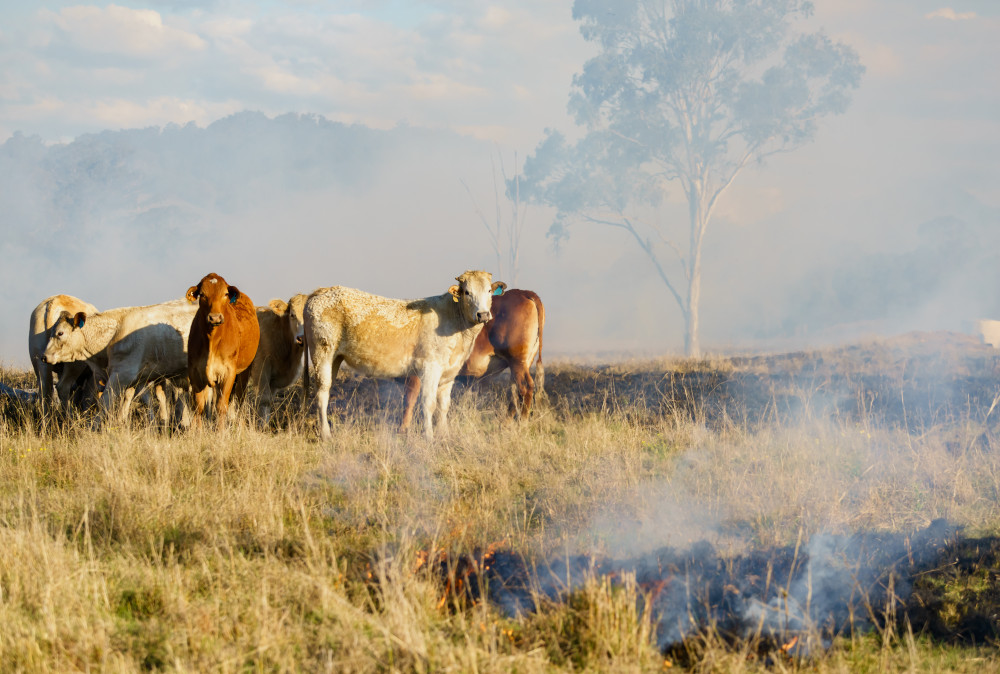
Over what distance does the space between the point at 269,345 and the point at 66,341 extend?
2.58 m

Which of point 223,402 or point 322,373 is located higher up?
point 322,373

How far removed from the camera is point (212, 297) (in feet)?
29.5

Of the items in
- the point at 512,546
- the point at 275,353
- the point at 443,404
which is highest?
the point at 275,353

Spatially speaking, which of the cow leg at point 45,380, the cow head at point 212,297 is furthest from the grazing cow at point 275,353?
the cow leg at point 45,380

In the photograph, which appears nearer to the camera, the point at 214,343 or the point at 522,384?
the point at 214,343

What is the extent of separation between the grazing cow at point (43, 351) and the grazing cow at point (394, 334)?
12.2 ft

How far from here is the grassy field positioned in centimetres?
427

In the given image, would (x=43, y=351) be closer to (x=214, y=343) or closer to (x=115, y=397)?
(x=115, y=397)

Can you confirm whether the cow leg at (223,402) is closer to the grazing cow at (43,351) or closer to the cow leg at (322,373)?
the cow leg at (322,373)

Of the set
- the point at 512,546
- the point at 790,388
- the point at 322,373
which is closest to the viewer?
the point at 512,546

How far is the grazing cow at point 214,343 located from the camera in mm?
9062

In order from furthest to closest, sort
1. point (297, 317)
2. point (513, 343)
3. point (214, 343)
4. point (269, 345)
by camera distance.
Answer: point (269, 345), point (513, 343), point (297, 317), point (214, 343)

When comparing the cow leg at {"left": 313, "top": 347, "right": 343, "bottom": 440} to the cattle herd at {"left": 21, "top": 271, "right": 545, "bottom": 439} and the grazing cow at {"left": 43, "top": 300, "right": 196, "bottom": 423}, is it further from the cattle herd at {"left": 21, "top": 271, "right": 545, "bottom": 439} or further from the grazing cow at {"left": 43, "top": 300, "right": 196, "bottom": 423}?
the grazing cow at {"left": 43, "top": 300, "right": 196, "bottom": 423}

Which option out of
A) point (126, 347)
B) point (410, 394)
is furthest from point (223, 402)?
point (410, 394)
